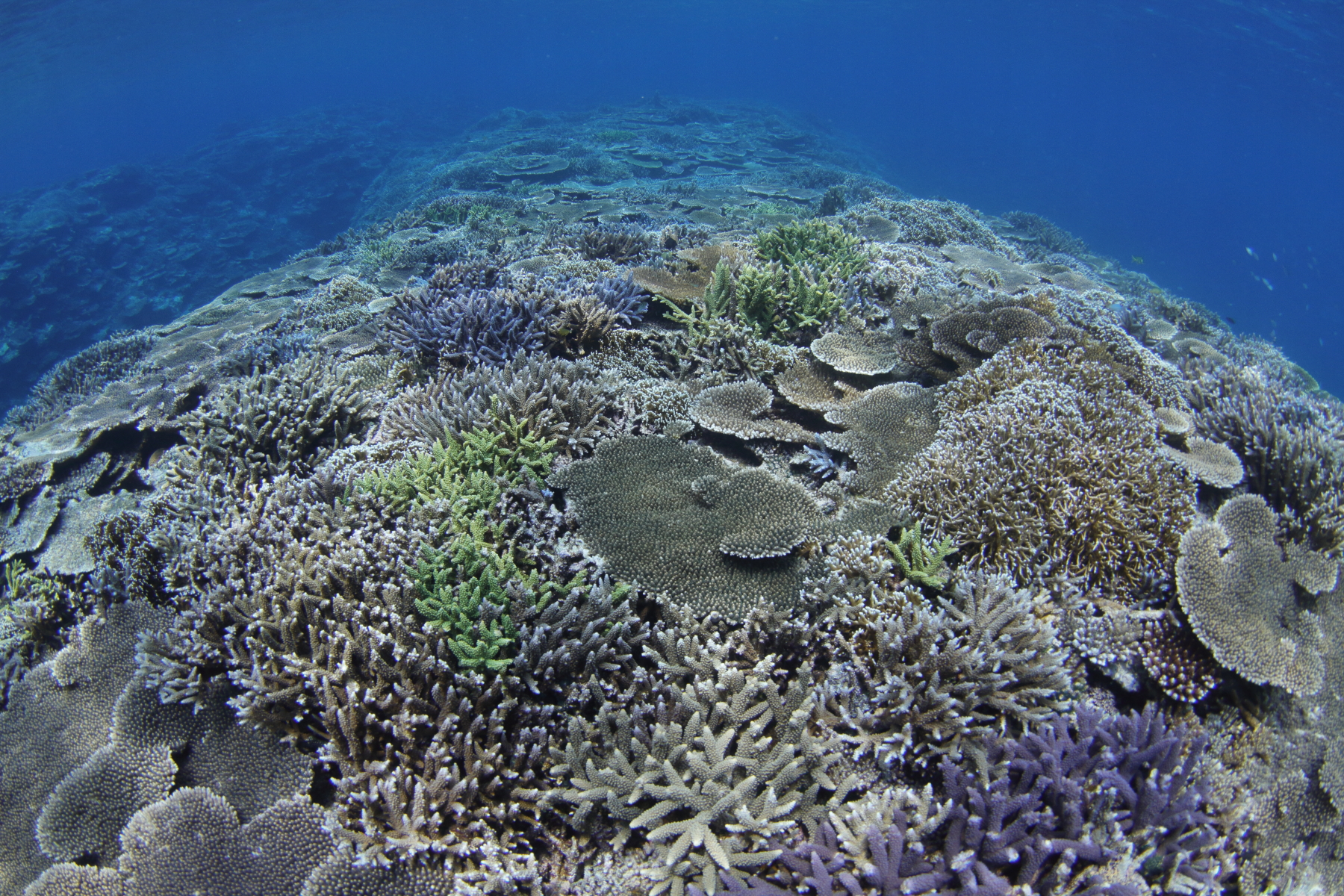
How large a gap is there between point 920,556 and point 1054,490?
1.15 m

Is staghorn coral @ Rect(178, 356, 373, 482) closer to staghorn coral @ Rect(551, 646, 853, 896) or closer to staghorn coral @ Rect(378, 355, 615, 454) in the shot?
staghorn coral @ Rect(378, 355, 615, 454)

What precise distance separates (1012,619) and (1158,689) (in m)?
1.17

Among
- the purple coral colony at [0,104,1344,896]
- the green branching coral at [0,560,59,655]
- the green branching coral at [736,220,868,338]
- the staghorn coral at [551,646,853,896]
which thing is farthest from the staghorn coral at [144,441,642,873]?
A: the green branching coral at [736,220,868,338]

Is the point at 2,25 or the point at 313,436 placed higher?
the point at 2,25

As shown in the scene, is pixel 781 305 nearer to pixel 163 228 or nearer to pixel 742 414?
pixel 742 414

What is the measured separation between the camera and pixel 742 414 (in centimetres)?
501

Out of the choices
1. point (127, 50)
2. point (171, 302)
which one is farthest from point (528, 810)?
point (127, 50)

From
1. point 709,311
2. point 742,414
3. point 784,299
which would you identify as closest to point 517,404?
point 742,414

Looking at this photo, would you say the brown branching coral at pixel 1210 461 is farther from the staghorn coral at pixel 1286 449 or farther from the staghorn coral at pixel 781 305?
the staghorn coral at pixel 781 305

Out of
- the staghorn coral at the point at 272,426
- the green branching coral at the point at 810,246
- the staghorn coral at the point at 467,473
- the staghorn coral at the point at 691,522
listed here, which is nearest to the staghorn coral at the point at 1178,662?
the staghorn coral at the point at 691,522

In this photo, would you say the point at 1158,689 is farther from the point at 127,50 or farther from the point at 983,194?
the point at 127,50

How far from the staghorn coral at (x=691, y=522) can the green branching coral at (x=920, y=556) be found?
1.76 ft

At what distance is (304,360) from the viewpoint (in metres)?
6.18

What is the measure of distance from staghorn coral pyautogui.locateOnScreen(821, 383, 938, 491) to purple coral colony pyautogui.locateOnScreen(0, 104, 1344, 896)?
0.13 feet
